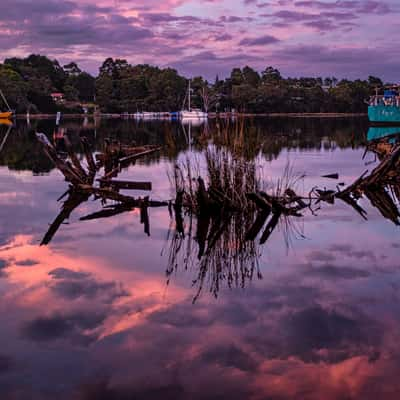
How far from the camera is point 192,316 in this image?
24.0ft

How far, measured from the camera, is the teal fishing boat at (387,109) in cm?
6175

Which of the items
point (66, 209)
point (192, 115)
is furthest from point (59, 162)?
point (192, 115)

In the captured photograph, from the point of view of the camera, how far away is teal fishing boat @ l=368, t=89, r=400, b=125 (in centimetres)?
6175

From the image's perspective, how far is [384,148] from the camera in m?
27.9

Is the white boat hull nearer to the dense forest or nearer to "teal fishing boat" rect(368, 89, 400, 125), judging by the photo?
the dense forest

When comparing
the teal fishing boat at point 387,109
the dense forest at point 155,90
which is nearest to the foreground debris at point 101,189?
the teal fishing boat at point 387,109

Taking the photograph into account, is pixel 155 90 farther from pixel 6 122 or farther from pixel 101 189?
pixel 101 189

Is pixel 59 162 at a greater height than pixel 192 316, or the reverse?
pixel 59 162

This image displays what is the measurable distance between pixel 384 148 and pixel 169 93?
5465 inches

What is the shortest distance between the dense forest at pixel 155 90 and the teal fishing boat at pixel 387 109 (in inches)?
3267

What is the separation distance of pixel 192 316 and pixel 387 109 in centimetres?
5903

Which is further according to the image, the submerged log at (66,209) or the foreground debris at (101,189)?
the foreground debris at (101,189)

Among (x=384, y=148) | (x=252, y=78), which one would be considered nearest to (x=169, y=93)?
(x=252, y=78)

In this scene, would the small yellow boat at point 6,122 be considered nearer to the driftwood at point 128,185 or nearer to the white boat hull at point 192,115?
the white boat hull at point 192,115
